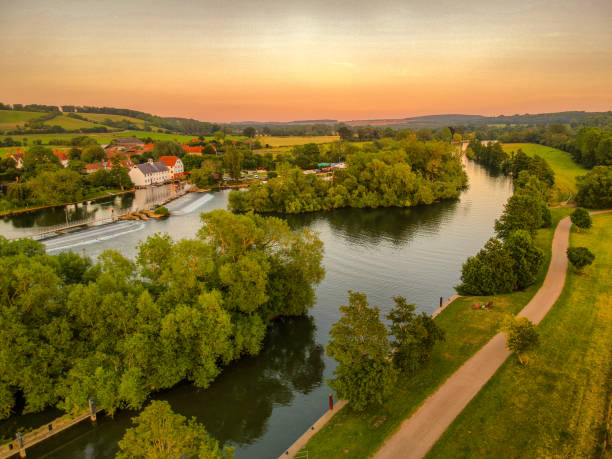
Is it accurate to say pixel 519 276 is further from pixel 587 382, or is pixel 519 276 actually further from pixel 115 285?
pixel 115 285

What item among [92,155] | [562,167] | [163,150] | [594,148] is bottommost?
[562,167]

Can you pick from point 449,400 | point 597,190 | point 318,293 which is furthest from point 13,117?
point 449,400

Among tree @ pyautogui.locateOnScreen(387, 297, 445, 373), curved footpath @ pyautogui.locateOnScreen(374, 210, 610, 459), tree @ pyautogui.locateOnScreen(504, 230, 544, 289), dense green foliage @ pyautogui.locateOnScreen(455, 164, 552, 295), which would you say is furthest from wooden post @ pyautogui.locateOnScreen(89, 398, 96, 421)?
tree @ pyautogui.locateOnScreen(504, 230, 544, 289)

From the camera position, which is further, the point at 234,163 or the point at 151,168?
the point at 234,163

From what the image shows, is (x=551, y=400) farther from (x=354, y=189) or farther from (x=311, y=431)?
(x=354, y=189)

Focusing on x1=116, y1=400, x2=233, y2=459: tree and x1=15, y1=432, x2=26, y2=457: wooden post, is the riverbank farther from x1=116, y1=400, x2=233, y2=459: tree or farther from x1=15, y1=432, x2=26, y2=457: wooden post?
x1=116, y1=400, x2=233, y2=459: tree

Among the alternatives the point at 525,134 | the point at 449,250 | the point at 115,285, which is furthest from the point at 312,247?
the point at 525,134

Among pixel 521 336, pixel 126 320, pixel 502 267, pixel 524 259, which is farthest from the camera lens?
pixel 524 259
